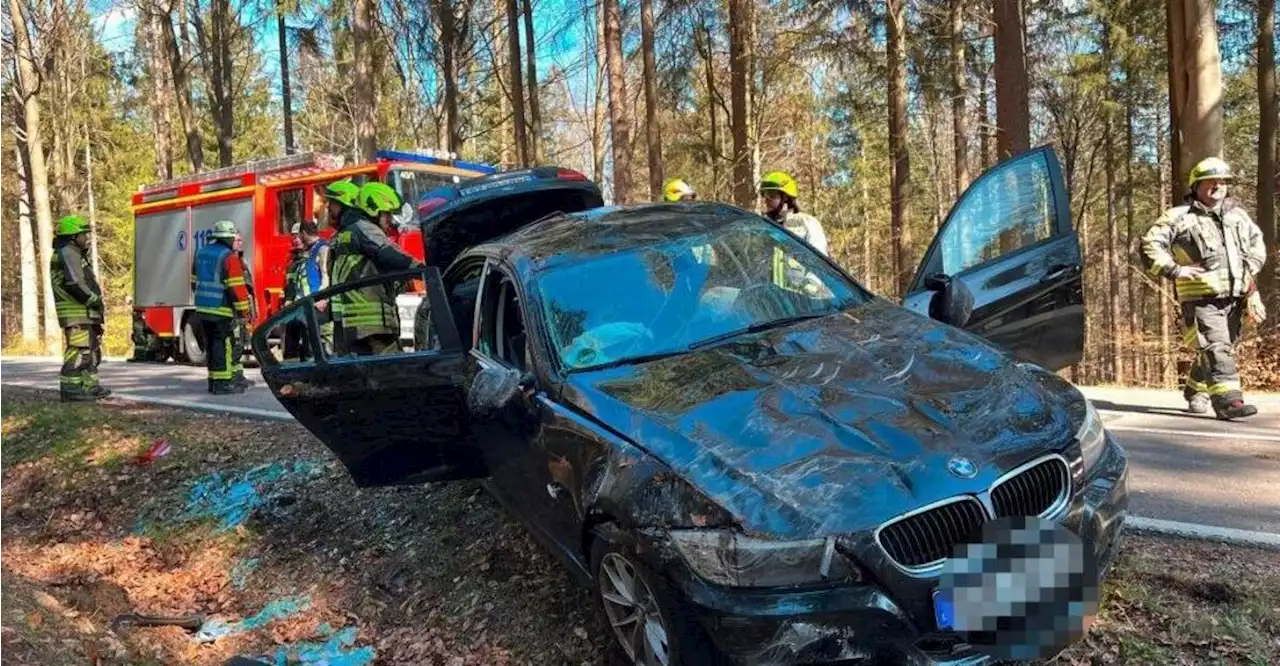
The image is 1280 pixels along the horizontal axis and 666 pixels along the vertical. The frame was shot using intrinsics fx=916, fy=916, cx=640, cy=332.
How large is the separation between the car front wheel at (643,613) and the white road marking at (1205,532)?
2.37 m

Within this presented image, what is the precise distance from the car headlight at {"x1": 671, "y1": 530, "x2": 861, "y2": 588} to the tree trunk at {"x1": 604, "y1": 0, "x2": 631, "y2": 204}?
1212 centimetres

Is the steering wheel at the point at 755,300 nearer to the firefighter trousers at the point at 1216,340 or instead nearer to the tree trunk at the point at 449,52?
the firefighter trousers at the point at 1216,340

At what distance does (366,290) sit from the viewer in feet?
21.3

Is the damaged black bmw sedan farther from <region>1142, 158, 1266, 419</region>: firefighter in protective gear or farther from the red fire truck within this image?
the red fire truck

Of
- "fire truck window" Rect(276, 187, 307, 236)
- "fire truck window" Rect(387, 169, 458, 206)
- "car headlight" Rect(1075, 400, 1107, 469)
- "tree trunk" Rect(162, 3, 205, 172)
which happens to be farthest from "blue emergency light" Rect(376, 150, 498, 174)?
"tree trunk" Rect(162, 3, 205, 172)

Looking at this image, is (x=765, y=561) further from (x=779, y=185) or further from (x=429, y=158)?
(x=429, y=158)

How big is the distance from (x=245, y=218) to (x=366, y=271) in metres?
8.32

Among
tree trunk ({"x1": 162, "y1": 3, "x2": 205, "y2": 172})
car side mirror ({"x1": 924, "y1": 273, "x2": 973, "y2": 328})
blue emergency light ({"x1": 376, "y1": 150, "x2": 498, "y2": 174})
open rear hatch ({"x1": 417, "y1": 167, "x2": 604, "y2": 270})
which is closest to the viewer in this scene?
car side mirror ({"x1": 924, "y1": 273, "x2": 973, "y2": 328})

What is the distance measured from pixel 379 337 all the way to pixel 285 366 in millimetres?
1865

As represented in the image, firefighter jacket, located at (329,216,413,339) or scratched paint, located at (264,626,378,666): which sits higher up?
firefighter jacket, located at (329,216,413,339)

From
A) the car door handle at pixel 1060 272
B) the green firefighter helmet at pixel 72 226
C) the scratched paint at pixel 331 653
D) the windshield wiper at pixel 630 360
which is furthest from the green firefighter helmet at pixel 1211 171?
the green firefighter helmet at pixel 72 226

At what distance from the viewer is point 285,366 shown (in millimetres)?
4680

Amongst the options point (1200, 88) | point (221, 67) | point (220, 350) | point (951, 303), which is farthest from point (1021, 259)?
point (221, 67)

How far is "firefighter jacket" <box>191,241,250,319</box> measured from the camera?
927 centimetres
